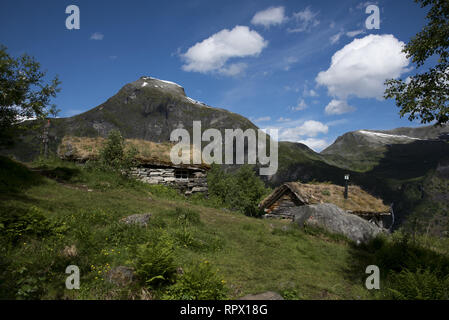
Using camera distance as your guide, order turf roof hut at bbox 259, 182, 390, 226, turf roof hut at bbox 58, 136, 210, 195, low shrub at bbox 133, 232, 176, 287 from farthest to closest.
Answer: turf roof hut at bbox 259, 182, 390, 226 → turf roof hut at bbox 58, 136, 210, 195 → low shrub at bbox 133, 232, 176, 287

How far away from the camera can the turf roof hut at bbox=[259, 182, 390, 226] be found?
799 inches

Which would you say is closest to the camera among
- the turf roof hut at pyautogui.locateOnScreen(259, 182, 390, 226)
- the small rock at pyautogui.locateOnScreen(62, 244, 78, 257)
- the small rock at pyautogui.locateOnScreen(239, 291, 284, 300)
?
the small rock at pyautogui.locateOnScreen(239, 291, 284, 300)

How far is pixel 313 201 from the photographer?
64.4ft

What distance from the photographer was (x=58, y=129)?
18825cm

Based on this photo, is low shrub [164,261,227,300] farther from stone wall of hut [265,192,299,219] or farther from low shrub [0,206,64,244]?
stone wall of hut [265,192,299,219]

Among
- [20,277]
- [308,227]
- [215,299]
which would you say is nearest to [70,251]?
[20,277]

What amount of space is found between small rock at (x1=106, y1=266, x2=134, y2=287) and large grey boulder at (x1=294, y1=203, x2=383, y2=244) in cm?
1065

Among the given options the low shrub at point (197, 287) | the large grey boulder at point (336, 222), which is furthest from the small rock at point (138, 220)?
the large grey boulder at point (336, 222)

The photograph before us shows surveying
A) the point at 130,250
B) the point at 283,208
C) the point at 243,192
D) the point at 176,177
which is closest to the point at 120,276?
the point at 130,250

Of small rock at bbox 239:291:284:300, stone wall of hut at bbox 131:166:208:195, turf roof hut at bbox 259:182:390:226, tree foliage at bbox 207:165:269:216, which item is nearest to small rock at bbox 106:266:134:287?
small rock at bbox 239:291:284:300

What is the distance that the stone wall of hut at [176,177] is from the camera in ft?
60.6

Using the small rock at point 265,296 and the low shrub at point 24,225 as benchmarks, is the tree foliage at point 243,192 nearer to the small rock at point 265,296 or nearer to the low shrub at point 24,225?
the low shrub at point 24,225

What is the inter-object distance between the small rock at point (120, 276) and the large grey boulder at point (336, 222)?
419 inches
